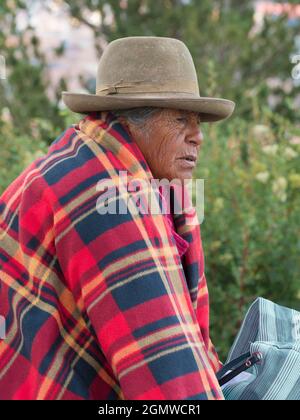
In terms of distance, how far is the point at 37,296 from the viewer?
5.74 feet

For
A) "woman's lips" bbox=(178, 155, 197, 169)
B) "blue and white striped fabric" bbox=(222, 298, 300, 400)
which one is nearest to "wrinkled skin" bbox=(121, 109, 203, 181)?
"woman's lips" bbox=(178, 155, 197, 169)

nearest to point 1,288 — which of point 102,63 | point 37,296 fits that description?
point 37,296

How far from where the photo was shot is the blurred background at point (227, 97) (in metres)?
3.52

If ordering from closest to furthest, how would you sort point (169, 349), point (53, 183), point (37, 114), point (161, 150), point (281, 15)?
point (169, 349) → point (53, 183) → point (161, 150) → point (37, 114) → point (281, 15)

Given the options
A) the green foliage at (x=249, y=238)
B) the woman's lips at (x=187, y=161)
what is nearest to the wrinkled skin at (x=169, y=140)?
the woman's lips at (x=187, y=161)

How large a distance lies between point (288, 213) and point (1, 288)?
7.34ft

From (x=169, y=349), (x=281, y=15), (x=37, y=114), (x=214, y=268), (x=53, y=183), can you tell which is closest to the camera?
(x=169, y=349)

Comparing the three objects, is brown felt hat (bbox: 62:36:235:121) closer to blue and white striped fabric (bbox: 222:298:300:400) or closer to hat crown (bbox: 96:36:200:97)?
hat crown (bbox: 96:36:200:97)

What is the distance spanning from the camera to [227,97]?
7.21m

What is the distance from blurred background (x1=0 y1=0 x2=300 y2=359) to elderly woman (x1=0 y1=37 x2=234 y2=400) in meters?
1.59

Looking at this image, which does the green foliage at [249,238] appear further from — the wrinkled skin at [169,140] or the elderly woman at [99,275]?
the elderly woman at [99,275]

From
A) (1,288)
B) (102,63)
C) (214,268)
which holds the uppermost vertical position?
(102,63)

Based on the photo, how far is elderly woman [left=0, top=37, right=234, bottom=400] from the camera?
1651mm

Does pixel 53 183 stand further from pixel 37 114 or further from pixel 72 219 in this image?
pixel 37 114
